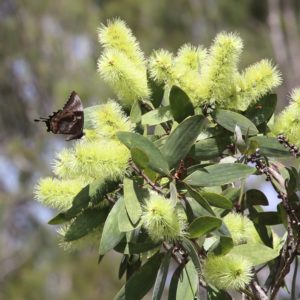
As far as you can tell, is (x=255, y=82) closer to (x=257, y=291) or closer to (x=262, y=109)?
(x=262, y=109)

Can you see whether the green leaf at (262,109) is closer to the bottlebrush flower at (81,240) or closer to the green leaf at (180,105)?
the green leaf at (180,105)

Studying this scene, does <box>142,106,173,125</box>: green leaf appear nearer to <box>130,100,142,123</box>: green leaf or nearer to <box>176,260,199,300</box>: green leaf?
<box>130,100,142,123</box>: green leaf

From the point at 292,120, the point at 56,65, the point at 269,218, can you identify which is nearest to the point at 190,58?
the point at 292,120

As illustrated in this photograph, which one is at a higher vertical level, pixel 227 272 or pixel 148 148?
pixel 148 148

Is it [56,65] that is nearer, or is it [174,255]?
[174,255]

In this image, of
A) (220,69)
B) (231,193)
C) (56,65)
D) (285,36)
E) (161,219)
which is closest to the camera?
(161,219)

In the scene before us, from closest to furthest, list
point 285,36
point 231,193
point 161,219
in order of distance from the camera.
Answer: point 161,219 < point 231,193 < point 285,36

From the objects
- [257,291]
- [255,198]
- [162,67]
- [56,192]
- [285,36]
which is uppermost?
[285,36]
